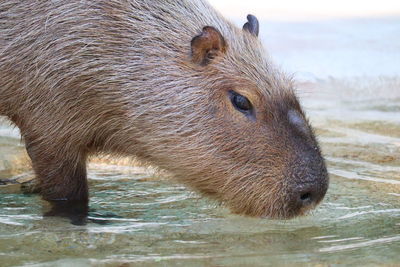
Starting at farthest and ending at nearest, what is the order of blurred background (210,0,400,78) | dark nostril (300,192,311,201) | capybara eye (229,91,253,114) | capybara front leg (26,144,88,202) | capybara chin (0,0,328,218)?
blurred background (210,0,400,78) < capybara front leg (26,144,88,202) < capybara eye (229,91,253,114) < capybara chin (0,0,328,218) < dark nostril (300,192,311,201)

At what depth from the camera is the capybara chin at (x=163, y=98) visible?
6.00m

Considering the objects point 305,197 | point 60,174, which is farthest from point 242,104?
point 60,174

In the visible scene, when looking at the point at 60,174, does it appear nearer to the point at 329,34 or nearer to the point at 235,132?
the point at 235,132

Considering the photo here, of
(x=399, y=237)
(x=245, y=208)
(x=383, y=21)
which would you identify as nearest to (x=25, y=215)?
(x=245, y=208)

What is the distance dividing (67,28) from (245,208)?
69.4 inches

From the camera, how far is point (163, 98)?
20.5 ft

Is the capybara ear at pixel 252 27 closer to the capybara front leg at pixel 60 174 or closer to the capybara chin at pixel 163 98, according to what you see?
the capybara chin at pixel 163 98

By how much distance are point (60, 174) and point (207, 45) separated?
4.91 ft

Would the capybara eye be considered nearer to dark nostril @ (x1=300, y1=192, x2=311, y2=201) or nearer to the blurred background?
dark nostril @ (x1=300, y1=192, x2=311, y2=201)

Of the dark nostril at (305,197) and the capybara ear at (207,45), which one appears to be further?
the capybara ear at (207,45)

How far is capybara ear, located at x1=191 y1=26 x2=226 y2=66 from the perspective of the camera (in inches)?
243

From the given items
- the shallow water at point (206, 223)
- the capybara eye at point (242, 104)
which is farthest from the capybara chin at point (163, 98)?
the shallow water at point (206, 223)

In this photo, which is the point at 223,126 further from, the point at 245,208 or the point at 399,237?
the point at 399,237

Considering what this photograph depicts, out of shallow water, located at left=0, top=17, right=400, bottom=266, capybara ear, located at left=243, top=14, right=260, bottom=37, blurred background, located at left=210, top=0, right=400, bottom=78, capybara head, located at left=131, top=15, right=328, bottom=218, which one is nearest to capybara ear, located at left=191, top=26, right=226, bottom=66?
capybara head, located at left=131, top=15, right=328, bottom=218
